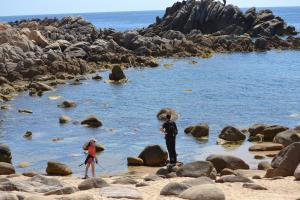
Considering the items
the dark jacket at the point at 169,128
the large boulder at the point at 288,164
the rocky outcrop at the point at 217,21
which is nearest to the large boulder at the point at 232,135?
the dark jacket at the point at 169,128

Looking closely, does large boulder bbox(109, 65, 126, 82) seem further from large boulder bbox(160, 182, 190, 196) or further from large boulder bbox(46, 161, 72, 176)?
large boulder bbox(160, 182, 190, 196)

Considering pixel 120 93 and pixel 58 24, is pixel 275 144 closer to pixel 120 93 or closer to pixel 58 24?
pixel 120 93

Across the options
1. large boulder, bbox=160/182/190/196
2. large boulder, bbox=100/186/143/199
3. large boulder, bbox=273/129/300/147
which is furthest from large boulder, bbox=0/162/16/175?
large boulder, bbox=273/129/300/147

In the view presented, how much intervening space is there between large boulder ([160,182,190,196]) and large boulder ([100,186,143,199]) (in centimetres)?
74

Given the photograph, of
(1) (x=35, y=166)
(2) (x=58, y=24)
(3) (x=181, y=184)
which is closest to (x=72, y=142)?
(1) (x=35, y=166)

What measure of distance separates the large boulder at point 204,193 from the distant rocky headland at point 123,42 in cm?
3383

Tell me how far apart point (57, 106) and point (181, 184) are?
93.3 feet

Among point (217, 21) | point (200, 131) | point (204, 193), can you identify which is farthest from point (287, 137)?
point (217, 21)

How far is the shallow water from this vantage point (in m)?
29.0

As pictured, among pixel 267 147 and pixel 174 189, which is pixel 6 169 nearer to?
pixel 174 189

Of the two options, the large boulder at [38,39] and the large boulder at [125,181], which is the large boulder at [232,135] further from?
the large boulder at [38,39]

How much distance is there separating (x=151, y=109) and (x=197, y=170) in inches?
868

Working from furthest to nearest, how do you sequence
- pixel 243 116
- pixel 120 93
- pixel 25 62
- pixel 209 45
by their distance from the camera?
pixel 209 45 < pixel 25 62 < pixel 120 93 < pixel 243 116

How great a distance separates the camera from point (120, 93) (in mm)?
51062
